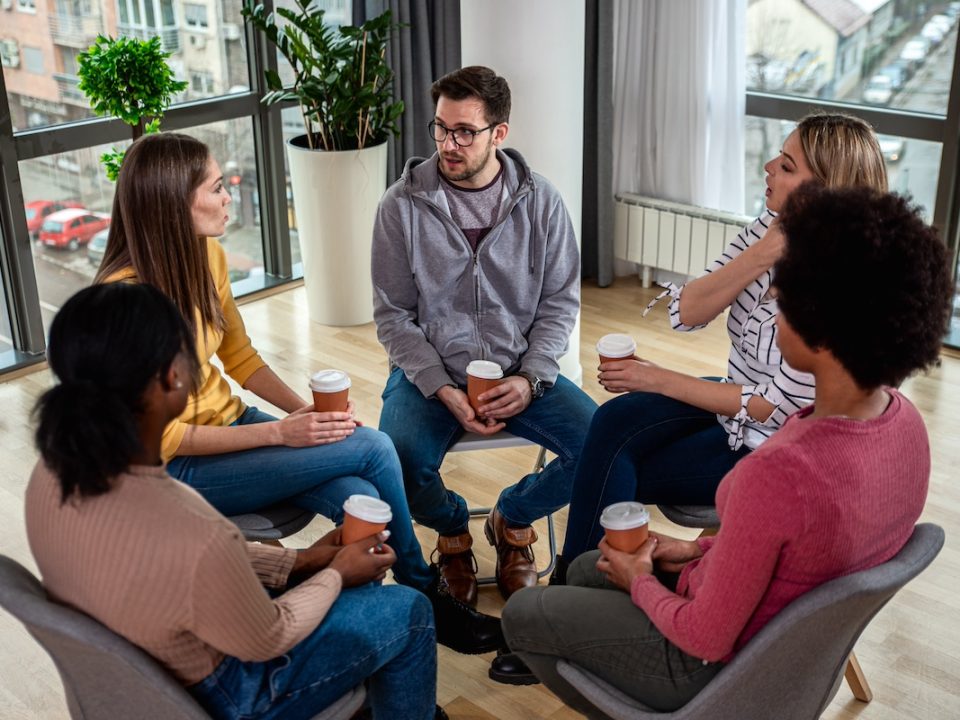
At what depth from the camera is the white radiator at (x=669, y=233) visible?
4.59 m

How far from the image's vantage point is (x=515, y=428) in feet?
8.77

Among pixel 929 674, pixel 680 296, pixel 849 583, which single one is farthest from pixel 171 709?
pixel 929 674

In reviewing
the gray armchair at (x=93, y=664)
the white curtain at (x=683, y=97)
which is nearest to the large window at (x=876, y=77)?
the white curtain at (x=683, y=97)

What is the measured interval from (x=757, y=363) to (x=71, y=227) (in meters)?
3.04

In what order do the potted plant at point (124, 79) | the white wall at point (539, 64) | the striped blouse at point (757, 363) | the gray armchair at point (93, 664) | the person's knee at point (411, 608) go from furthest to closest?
the potted plant at point (124, 79) → the white wall at point (539, 64) → the striped blouse at point (757, 363) → the person's knee at point (411, 608) → the gray armchair at point (93, 664)

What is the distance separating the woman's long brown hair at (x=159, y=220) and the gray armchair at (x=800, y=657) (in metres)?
1.20

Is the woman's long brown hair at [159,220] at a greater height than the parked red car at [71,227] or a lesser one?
greater

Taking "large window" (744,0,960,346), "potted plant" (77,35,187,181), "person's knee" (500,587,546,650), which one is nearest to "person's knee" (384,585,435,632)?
"person's knee" (500,587,546,650)

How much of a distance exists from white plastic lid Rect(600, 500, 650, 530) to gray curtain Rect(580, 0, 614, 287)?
2809mm

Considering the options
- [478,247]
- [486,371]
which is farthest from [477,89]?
[486,371]

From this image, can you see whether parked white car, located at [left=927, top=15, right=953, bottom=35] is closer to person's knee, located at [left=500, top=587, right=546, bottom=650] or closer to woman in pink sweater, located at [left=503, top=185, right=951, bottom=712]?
woman in pink sweater, located at [left=503, top=185, right=951, bottom=712]

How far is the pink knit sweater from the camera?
1476 millimetres

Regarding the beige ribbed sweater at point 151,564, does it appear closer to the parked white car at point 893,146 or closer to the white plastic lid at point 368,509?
the white plastic lid at point 368,509

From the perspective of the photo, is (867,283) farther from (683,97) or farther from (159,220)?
(683,97)
